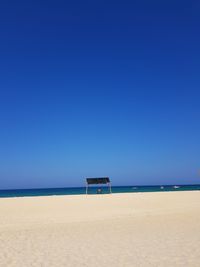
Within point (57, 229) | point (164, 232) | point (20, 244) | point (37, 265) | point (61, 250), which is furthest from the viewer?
point (57, 229)

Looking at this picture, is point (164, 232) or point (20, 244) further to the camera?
point (164, 232)

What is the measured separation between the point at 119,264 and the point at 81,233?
425cm

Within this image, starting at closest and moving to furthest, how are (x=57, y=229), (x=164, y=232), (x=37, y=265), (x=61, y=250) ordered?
(x=37, y=265)
(x=61, y=250)
(x=164, y=232)
(x=57, y=229)

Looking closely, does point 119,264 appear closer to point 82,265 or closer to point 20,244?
point 82,265

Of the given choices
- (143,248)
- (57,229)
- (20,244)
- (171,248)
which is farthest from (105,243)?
(57,229)

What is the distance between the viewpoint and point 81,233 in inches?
415

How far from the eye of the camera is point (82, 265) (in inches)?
253

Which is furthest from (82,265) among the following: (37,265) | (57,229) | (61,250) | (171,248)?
(57,229)

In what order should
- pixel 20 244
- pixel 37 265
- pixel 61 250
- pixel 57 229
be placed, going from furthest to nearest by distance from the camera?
pixel 57 229 → pixel 20 244 → pixel 61 250 → pixel 37 265

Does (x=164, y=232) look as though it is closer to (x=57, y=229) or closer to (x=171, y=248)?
(x=171, y=248)

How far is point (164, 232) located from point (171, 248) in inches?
99.1

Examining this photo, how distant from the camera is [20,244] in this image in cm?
865

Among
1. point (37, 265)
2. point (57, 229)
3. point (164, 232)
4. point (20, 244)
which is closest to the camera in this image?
point (37, 265)

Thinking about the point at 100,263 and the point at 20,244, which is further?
the point at 20,244
